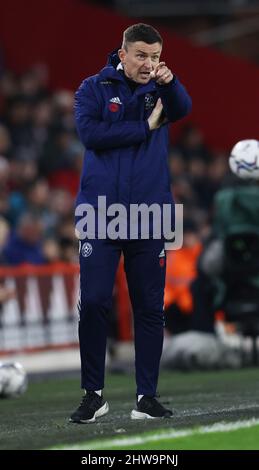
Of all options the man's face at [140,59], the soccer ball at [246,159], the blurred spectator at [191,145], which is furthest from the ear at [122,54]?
the blurred spectator at [191,145]

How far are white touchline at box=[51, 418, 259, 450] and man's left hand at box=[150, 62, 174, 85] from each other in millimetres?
1893

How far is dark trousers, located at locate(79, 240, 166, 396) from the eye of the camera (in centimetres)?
730

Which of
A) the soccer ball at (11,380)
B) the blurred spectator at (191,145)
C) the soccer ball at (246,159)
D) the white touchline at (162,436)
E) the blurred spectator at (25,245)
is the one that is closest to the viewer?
the white touchline at (162,436)

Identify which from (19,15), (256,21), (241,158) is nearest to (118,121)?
(241,158)

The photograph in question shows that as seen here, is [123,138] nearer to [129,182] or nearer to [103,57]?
[129,182]

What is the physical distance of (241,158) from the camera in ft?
35.2

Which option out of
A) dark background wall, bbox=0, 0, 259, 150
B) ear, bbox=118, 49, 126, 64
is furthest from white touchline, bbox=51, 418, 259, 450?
dark background wall, bbox=0, 0, 259, 150

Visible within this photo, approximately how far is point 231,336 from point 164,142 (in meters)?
7.73

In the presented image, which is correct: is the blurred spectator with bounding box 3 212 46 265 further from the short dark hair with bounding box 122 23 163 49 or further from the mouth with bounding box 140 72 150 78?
the short dark hair with bounding box 122 23 163 49

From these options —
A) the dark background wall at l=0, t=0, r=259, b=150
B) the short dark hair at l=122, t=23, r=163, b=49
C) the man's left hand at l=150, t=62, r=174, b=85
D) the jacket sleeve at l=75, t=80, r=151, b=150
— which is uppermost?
the dark background wall at l=0, t=0, r=259, b=150

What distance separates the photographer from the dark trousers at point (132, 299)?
7.30 meters

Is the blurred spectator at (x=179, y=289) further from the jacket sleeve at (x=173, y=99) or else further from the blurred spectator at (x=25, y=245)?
the jacket sleeve at (x=173, y=99)

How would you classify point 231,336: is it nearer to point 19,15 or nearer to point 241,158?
point 241,158

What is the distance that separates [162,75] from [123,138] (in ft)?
1.35
